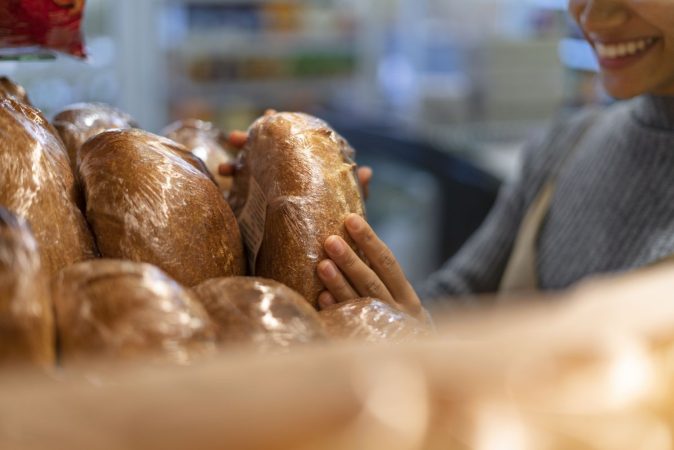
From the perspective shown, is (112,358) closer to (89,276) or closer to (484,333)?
(89,276)

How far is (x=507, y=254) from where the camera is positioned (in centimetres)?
191

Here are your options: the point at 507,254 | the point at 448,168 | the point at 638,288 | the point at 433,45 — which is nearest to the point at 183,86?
the point at 433,45

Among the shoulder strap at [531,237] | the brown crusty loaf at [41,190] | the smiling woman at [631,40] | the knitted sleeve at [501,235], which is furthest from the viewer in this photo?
the knitted sleeve at [501,235]

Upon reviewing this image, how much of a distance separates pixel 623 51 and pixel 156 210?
38.5 inches

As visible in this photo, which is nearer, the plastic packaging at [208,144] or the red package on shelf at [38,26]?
the red package on shelf at [38,26]

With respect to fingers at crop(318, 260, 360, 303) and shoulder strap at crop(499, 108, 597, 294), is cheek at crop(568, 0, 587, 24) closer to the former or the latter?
shoulder strap at crop(499, 108, 597, 294)

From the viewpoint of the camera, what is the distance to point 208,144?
114 cm

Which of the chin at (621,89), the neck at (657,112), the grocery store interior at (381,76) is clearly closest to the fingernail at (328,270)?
the chin at (621,89)

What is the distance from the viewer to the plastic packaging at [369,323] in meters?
0.70

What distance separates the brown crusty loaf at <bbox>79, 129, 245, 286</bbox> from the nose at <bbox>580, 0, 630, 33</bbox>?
846 mm

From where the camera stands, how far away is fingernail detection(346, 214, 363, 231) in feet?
2.85

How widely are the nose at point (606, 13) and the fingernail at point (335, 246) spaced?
79 cm

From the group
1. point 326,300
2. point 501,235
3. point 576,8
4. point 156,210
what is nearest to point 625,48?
point 576,8

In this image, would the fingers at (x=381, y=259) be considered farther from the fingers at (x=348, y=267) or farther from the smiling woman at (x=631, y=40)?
the smiling woman at (x=631, y=40)
